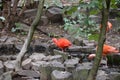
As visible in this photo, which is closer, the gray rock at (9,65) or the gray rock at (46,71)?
the gray rock at (46,71)

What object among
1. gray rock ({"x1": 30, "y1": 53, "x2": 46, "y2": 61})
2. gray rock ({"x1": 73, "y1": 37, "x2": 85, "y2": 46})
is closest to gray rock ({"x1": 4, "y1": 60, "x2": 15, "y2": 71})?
gray rock ({"x1": 30, "y1": 53, "x2": 46, "y2": 61})

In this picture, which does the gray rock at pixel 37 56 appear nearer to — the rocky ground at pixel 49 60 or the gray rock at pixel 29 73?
the rocky ground at pixel 49 60

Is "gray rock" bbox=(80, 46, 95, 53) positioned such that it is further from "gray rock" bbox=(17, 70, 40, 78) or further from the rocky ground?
"gray rock" bbox=(17, 70, 40, 78)

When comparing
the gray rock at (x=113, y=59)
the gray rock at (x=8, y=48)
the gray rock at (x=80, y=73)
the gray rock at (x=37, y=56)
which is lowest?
the gray rock at (x=8, y=48)

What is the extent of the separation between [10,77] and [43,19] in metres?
3.58

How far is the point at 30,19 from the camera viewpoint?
6.88m

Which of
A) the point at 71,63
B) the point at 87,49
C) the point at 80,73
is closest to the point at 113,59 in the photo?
the point at 71,63

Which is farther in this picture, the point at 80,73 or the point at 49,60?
the point at 49,60

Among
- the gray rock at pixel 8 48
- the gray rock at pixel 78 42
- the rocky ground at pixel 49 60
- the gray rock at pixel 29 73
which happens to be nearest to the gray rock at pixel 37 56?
the rocky ground at pixel 49 60

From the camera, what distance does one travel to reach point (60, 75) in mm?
3270

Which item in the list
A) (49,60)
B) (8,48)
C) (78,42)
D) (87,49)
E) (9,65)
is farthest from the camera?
(78,42)

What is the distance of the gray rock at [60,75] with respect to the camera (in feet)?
10.5

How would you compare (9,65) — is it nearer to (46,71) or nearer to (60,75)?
(46,71)

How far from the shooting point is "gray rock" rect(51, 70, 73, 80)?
10.5ft
